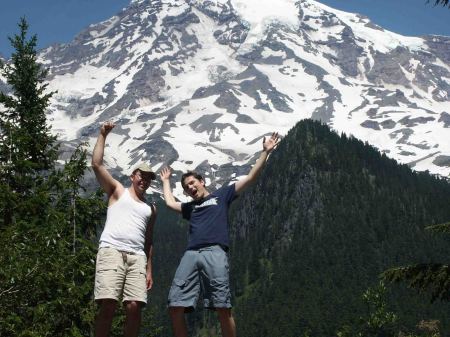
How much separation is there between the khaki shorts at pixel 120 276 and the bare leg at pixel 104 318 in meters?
0.12

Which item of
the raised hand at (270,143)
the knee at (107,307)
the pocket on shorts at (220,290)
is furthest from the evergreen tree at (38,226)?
the raised hand at (270,143)

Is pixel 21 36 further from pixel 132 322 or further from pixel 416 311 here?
pixel 416 311

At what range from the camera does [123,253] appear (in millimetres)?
10336

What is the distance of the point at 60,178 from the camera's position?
18922mm

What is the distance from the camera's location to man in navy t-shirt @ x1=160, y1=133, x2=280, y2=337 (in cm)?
1029

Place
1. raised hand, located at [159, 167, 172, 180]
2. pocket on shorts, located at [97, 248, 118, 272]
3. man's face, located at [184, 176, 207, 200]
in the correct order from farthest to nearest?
1. raised hand, located at [159, 167, 172, 180]
2. man's face, located at [184, 176, 207, 200]
3. pocket on shorts, located at [97, 248, 118, 272]

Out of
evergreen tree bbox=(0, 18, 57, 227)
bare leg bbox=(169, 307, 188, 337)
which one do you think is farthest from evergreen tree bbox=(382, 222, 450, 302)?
evergreen tree bbox=(0, 18, 57, 227)

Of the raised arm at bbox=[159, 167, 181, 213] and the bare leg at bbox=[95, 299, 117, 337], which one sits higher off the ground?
the raised arm at bbox=[159, 167, 181, 213]

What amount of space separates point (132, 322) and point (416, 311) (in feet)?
522

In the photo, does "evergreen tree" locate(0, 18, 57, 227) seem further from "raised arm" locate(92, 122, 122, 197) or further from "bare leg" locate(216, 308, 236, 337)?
"bare leg" locate(216, 308, 236, 337)

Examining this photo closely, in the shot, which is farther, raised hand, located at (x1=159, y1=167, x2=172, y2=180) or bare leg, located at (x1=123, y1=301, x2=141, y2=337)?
raised hand, located at (x1=159, y1=167, x2=172, y2=180)

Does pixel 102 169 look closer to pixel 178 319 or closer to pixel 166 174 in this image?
pixel 166 174

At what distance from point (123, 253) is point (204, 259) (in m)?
1.32

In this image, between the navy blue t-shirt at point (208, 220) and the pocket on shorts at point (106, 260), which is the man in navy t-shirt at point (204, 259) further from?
the pocket on shorts at point (106, 260)
